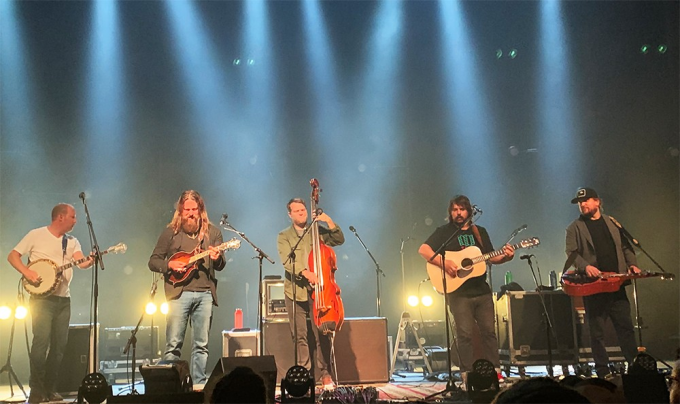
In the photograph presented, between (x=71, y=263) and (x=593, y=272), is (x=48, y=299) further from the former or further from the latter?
(x=593, y=272)

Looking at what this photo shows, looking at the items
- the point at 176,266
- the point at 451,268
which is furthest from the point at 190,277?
the point at 451,268

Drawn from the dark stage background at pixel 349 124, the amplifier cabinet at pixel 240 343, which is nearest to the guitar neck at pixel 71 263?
the amplifier cabinet at pixel 240 343

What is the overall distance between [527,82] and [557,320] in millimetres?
5015

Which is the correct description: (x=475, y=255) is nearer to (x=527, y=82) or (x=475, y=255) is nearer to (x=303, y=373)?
(x=303, y=373)

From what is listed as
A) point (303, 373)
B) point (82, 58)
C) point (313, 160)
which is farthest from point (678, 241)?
point (82, 58)

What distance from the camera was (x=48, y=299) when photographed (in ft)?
23.1

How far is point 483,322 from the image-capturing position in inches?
276

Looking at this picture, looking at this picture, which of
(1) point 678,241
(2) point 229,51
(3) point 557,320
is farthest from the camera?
(2) point 229,51

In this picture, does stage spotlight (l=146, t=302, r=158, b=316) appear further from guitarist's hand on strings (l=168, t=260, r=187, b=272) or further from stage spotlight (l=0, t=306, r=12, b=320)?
guitarist's hand on strings (l=168, t=260, r=187, b=272)

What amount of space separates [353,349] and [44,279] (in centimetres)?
367

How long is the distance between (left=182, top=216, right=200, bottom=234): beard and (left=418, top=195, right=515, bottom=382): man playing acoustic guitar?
2602mm

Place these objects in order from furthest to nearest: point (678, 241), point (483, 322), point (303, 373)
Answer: point (678, 241)
point (483, 322)
point (303, 373)

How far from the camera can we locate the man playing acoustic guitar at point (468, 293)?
6.96 meters

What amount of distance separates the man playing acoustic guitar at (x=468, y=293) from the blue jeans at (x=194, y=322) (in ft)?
8.43
